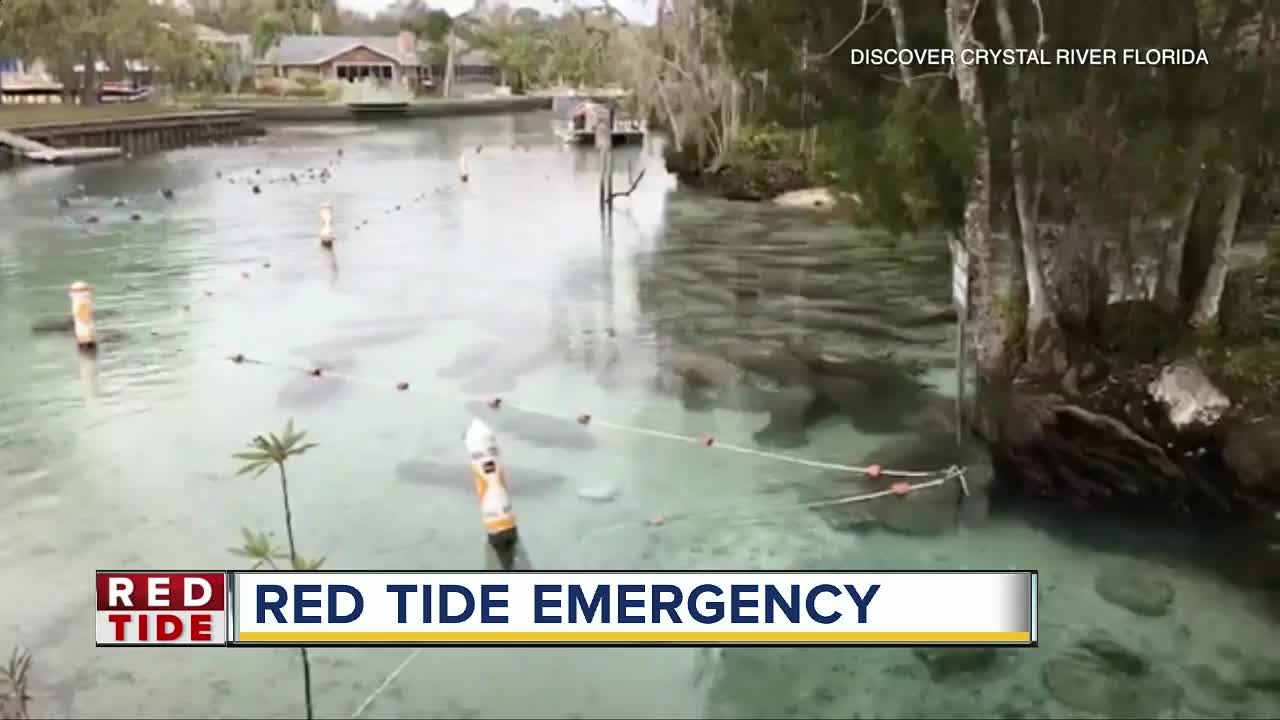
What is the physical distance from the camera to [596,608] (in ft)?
20.9

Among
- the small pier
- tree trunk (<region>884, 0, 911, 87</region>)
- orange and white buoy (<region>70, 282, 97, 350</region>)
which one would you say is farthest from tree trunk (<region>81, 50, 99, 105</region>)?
tree trunk (<region>884, 0, 911, 87</region>)

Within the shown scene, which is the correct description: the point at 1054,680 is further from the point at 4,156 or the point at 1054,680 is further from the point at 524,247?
the point at 4,156

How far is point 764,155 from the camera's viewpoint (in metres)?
33.3

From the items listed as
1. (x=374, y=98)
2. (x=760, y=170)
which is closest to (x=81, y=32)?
(x=374, y=98)

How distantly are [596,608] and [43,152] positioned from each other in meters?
48.1

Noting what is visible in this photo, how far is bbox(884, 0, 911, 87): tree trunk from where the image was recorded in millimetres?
10086

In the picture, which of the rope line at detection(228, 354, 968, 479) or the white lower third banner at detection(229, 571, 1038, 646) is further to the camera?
the rope line at detection(228, 354, 968, 479)

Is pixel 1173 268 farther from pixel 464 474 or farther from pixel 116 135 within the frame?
pixel 116 135

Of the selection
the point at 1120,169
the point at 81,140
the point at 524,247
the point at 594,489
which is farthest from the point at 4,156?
the point at 1120,169

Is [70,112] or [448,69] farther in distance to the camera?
[448,69]

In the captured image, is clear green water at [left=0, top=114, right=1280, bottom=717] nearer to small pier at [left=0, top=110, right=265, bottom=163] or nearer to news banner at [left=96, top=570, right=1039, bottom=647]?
news banner at [left=96, top=570, right=1039, bottom=647]

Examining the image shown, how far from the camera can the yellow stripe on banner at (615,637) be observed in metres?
6.12

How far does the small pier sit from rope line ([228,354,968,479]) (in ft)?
126

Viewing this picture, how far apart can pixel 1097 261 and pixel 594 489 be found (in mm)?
4894
